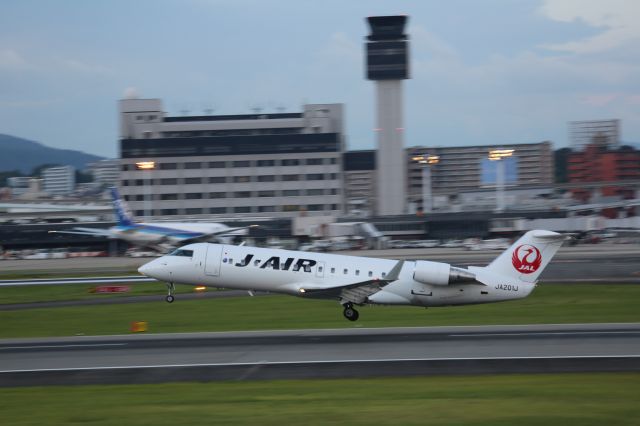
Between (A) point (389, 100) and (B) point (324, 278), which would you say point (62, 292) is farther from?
(A) point (389, 100)

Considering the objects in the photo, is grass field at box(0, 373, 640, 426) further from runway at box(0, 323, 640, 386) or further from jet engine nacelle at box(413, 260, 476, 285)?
jet engine nacelle at box(413, 260, 476, 285)

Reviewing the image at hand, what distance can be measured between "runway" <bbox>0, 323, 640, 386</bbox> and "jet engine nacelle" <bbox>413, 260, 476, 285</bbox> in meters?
2.06

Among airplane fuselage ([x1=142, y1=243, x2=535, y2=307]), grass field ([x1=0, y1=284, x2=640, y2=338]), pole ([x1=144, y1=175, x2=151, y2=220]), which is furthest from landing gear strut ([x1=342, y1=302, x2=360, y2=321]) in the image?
pole ([x1=144, y1=175, x2=151, y2=220])

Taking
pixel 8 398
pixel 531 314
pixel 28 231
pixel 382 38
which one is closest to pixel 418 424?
pixel 8 398

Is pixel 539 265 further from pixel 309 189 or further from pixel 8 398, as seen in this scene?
pixel 309 189

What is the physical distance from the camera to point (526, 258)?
30969 mm

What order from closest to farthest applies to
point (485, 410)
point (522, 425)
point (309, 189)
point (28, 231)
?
point (522, 425)
point (485, 410)
point (28, 231)
point (309, 189)

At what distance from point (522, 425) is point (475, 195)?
122923mm

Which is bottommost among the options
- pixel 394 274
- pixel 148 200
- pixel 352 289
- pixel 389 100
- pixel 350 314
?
pixel 350 314

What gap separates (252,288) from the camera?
3106 cm

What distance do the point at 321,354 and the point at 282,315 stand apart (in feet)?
35.2

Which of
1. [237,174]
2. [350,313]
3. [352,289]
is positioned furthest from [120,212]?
[352,289]

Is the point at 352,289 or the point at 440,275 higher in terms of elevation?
the point at 440,275

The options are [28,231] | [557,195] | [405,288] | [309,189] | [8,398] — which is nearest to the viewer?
[8,398]
